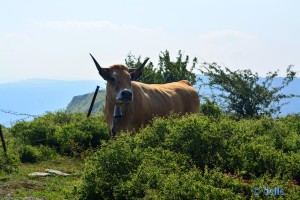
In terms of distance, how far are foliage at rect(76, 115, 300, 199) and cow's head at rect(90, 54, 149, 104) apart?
255 centimetres

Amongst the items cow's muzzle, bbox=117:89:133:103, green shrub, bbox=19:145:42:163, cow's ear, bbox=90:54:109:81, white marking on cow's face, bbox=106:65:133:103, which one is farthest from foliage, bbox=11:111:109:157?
cow's muzzle, bbox=117:89:133:103

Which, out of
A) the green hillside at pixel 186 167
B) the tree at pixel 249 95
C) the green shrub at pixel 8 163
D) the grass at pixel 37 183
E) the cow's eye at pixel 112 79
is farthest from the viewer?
the tree at pixel 249 95

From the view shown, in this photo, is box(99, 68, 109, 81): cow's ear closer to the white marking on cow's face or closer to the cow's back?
the white marking on cow's face

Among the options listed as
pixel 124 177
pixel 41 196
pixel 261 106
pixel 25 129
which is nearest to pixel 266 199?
pixel 124 177

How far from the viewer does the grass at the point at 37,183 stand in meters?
9.59

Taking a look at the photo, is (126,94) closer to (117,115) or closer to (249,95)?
(117,115)

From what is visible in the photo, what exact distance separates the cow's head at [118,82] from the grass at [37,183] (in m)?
1.99

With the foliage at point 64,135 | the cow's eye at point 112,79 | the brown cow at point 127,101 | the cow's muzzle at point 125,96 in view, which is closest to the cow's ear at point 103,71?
the brown cow at point 127,101

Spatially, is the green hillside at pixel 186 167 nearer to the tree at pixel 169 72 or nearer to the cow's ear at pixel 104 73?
the cow's ear at pixel 104 73

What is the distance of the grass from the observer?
31.5 ft

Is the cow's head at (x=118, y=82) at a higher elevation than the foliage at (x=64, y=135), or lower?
higher

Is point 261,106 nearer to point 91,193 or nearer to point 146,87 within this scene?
point 146,87

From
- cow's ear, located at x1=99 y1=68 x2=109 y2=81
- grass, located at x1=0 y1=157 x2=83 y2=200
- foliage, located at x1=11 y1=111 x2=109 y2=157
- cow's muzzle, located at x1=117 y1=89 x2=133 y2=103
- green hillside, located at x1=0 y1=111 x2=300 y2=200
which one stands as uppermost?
cow's ear, located at x1=99 y1=68 x2=109 y2=81

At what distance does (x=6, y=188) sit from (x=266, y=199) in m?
6.76
